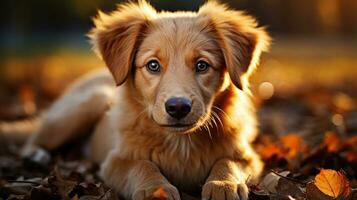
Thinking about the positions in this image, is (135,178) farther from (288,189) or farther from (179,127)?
(288,189)

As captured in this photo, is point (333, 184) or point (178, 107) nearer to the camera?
point (333, 184)

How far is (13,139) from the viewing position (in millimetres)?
6605

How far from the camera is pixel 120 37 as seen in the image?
190 inches

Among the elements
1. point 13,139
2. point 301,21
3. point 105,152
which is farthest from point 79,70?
point 105,152

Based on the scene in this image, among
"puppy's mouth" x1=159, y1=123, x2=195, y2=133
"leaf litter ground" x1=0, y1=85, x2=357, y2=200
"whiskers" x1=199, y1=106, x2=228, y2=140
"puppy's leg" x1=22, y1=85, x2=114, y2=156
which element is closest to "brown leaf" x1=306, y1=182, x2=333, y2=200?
"leaf litter ground" x1=0, y1=85, x2=357, y2=200

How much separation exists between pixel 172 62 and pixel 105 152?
1543 mm

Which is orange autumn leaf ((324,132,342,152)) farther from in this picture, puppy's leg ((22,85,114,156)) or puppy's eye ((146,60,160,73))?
puppy's leg ((22,85,114,156))

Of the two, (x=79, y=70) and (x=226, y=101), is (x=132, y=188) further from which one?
(x=79, y=70)

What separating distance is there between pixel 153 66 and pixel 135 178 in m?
0.82

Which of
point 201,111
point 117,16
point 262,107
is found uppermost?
point 117,16

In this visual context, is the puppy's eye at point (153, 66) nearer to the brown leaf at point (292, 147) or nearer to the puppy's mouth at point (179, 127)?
the puppy's mouth at point (179, 127)

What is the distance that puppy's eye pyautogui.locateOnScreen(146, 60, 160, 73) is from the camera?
4.54 meters

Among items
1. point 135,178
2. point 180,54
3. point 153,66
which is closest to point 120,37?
point 153,66

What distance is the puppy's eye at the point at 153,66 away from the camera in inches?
179
